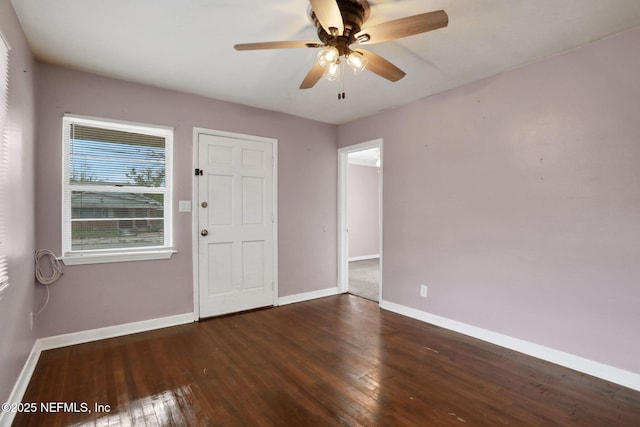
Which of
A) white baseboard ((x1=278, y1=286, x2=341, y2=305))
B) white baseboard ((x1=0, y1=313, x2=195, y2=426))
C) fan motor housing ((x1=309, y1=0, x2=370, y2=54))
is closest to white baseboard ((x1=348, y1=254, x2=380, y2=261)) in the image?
white baseboard ((x1=278, y1=286, x2=341, y2=305))

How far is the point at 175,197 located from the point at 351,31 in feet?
7.98

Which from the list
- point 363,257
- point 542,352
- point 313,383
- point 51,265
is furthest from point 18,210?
point 363,257

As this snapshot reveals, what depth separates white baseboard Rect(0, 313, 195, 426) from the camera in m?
1.95

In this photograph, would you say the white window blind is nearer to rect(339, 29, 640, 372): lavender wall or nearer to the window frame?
the window frame

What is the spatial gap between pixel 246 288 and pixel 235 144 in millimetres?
1745

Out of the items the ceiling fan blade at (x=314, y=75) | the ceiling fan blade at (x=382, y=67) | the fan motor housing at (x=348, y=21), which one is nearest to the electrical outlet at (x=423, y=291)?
the ceiling fan blade at (x=382, y=67)

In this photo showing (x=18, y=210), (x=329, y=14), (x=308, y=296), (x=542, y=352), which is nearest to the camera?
(x=329, y=14)

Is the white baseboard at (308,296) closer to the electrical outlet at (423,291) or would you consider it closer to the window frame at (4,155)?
the electrical outlet at (423,291)

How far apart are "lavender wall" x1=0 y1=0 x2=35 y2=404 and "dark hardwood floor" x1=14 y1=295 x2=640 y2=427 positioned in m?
0.33

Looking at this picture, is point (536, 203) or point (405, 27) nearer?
point (405, 27)

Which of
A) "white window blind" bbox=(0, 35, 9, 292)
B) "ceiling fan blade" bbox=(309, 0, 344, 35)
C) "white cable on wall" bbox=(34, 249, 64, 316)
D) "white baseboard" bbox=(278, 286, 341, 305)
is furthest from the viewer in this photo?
"white baseboard" bbox=(278, 286, 341, 305)

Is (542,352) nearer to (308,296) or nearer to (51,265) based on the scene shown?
(308,296)

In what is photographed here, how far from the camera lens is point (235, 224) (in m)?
3.69

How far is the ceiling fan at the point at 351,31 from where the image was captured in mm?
1534
